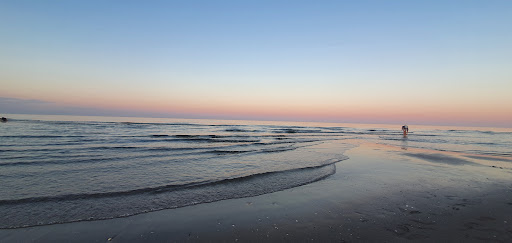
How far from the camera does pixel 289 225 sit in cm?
513

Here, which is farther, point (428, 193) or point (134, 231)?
point (428, 193)

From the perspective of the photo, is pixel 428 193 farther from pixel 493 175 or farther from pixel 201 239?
pixel 201 239

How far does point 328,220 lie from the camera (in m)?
5.41

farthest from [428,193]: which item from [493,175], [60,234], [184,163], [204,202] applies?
[184,163]

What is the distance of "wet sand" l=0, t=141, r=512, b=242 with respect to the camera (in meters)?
4.57

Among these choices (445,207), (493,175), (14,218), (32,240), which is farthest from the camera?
(493,175)

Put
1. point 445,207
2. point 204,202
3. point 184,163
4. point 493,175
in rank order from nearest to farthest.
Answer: point 445,207 < point 204,202 < point 493,175 < point 184,163

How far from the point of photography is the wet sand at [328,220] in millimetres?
4574

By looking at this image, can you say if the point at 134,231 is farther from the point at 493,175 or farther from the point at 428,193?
the point at 493,175

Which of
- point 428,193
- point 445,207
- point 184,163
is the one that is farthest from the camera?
point 184,163

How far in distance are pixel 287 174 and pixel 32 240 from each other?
8.31 meters

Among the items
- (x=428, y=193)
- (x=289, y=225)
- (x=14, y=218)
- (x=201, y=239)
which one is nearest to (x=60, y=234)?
(x=14, y=218)

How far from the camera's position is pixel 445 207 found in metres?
6.17

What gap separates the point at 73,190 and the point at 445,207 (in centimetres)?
1098
